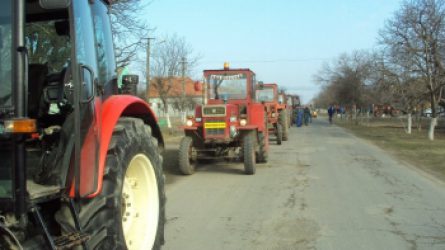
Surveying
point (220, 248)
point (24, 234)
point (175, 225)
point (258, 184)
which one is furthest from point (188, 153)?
point (24, 234)

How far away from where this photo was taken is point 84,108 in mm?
3395

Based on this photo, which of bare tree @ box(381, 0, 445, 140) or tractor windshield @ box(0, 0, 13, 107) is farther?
bare tree @ box(381, 0, 445, 140)

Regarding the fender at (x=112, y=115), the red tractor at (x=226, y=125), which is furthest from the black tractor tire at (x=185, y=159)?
the fender at (x=112, y=115)

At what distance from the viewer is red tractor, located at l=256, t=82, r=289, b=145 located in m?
20.7

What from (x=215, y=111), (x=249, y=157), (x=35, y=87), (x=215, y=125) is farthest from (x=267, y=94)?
(x=35, y=87)

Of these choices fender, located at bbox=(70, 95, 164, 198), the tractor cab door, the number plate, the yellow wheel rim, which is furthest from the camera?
the number plate

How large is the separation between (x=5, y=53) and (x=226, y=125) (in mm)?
9357

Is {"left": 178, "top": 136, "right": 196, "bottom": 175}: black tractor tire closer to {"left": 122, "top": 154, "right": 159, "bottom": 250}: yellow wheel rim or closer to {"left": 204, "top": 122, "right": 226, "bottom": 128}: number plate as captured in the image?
{"left": 204, "top": 122, "right": 226, "bottom": 128}: number plate

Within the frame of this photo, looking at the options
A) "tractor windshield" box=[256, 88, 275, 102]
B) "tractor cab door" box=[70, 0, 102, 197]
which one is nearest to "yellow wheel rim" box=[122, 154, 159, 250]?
"tractor cab door" box=[70, 0, 102, 197]

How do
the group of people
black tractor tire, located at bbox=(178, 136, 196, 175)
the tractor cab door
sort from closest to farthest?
1. the tractor cab door
2. black tractor tire, located at bbox=(178, 136, 196, 175)
3. the group of people

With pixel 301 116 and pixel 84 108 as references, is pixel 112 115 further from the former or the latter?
pixel 301 116

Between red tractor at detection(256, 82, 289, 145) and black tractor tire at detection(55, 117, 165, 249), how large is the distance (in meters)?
14.5

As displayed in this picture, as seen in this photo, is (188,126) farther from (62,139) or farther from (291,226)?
(62,139)

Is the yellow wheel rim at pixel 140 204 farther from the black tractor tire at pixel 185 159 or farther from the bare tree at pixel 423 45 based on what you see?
the bare tree at pixel 423 45
